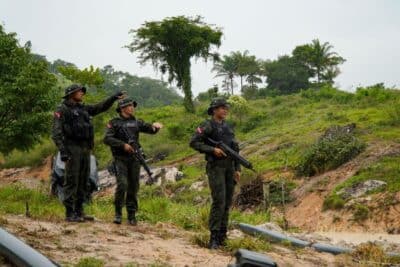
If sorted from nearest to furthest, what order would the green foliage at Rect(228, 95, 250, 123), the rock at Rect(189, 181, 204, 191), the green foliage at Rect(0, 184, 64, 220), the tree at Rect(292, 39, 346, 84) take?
the green foliage at Rect(0, 184, 64, 220) → the rock at Rect(189, 181, 204, 191) → the green foliage at Rect(228, 95, 250, 123) → the tree at Rect(292, 39, 346, 84)

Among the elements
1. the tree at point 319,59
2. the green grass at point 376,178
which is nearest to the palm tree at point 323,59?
the tree at point 319,59

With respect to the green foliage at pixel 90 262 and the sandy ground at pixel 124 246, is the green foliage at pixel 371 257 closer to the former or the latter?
the sandy ground at pixel 124 246

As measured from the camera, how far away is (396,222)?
13.2 m

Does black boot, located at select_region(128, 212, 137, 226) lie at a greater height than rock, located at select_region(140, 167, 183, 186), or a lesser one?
greater

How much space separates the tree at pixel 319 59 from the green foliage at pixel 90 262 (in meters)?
40.1

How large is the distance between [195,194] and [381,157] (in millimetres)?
6051

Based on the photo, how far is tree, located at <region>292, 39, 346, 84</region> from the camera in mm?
43625

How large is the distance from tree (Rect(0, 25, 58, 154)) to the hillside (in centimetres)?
197

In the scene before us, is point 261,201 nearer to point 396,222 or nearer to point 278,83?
point 396,222

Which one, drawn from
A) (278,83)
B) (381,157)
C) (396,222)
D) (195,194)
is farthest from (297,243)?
(278,83)

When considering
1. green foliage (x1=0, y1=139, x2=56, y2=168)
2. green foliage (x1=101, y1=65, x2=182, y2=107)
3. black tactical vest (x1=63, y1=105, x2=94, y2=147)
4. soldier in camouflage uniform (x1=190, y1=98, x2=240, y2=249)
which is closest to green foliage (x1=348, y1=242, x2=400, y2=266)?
soldier in camouflage uniform (x1=190, y1=98, x2=240, y2=249)

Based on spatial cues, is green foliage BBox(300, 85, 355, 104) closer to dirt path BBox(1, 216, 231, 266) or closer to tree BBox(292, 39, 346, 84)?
tree BBox(292, 39, 346, 84)

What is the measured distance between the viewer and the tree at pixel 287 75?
45750mm

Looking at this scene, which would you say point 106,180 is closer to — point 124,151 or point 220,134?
point 124,151
